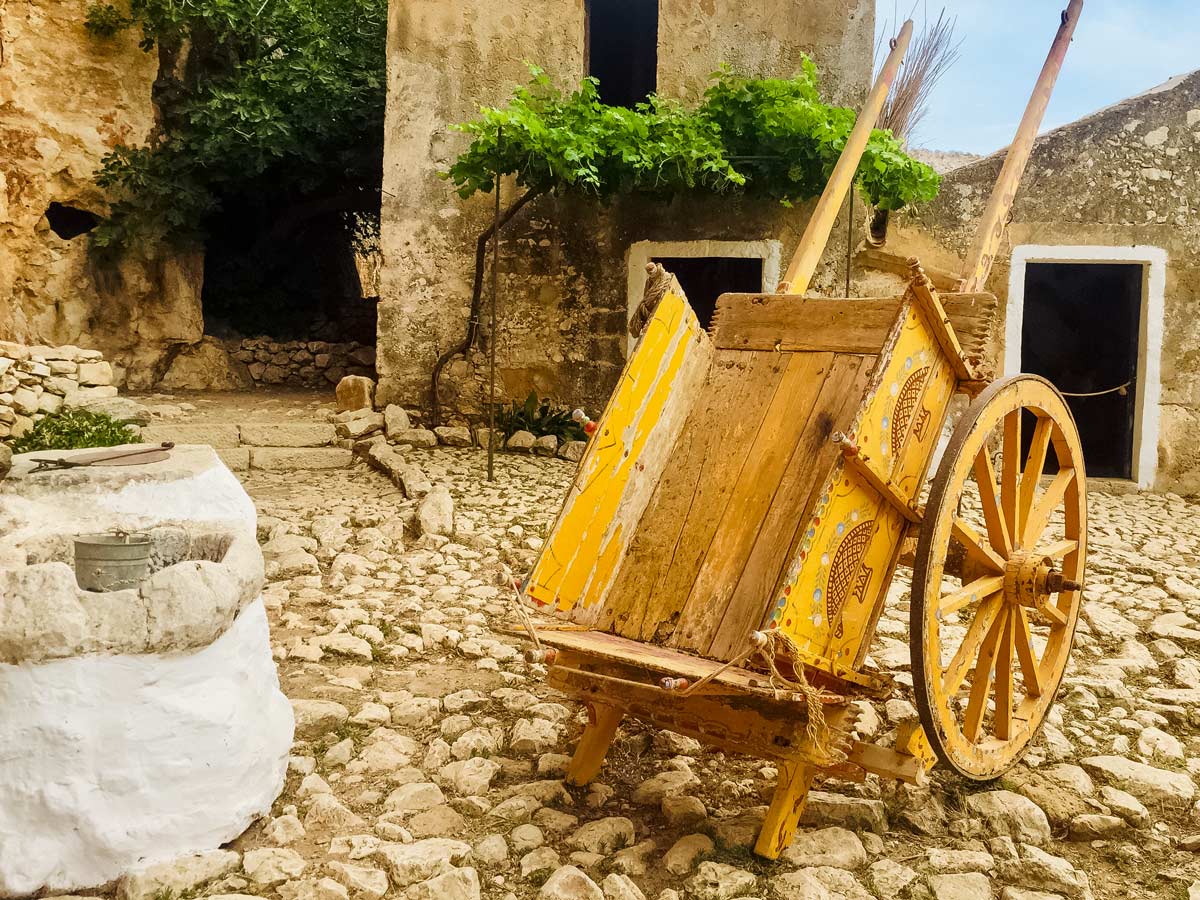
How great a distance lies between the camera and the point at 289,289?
11875 mm

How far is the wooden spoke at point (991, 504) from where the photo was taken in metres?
2.49

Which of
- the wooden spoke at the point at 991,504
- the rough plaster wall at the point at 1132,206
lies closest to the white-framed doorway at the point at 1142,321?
the rough plaster wall at the point at 1132,206

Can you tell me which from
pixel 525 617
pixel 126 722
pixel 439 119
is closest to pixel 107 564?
pixel 126 722

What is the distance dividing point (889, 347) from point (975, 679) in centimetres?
98

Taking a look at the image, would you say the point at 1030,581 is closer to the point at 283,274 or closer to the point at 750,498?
the point at 750,498

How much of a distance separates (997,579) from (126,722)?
226 cm

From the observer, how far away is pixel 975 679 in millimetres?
2482

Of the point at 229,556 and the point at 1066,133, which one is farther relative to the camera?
the point at 1066,133

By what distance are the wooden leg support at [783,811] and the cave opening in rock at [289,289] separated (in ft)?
31.7

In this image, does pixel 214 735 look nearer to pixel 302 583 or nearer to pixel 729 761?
pixel 729 761

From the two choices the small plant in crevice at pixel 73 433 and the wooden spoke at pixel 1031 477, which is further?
the small plant in crevice at pixel 73 433

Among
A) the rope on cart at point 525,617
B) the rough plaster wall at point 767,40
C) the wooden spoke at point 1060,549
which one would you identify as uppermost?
the rough plaster wall at point 767,40

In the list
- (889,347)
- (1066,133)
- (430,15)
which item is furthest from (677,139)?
(889,347)

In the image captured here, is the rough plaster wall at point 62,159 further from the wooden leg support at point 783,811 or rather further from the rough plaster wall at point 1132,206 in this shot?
the wooden leg support at point 783,811
